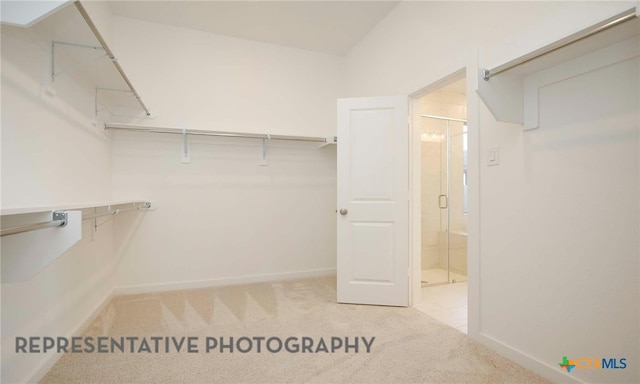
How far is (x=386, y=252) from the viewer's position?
2.74 metres

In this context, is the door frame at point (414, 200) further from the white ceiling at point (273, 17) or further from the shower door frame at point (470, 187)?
the white ceiling at point (273, 17)

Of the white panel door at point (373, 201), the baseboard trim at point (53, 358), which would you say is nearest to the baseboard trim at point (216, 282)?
the baseboard trim at point (53, 358)

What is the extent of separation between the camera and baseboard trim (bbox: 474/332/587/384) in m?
1.56

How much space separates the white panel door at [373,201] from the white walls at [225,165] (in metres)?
0.91

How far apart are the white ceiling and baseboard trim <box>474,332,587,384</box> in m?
2.86

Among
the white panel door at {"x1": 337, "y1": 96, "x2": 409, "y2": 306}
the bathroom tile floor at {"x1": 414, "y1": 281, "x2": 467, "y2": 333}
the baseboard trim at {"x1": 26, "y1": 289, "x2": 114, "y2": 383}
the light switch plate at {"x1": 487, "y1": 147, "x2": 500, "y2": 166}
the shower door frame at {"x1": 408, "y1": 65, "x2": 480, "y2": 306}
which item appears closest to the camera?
the baseboard trim at {"x1": 26, "y1": 289, "x2": 114, "y2": 383}

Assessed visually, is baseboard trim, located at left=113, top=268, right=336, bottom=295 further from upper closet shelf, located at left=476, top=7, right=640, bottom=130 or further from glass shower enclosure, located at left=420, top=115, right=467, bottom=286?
upper closet shelf, located at left=476, top=7, right=640, bottom=130

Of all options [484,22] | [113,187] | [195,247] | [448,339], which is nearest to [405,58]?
[484,22]

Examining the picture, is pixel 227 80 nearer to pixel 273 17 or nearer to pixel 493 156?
pixel 273 17

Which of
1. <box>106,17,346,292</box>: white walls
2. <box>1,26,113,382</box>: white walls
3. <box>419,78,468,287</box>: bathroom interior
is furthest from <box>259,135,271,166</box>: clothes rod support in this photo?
<box>419,78,468,287</box>: bathroom interior

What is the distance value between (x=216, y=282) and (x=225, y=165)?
127 cm

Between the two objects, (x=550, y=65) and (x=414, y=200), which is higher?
(x=550, y=65)

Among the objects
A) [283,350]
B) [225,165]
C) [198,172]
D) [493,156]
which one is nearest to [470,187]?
[493,156]

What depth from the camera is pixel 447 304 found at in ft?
9.12
